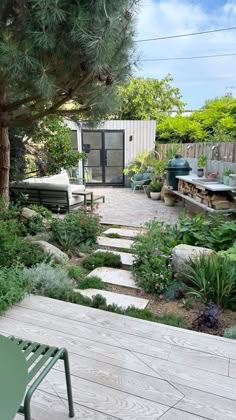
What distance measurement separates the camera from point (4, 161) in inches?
175

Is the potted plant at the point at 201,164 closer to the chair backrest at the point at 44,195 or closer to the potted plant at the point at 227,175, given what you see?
the potted plant at the point at 227,175

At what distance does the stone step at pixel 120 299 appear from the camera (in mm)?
2908

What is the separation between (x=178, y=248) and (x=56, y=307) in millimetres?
1449

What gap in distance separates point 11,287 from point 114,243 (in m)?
2.21

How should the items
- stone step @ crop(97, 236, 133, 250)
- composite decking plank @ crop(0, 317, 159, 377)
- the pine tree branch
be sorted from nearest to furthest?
1. composite decking plank @ crop(0, 317, 159, 377)
2. the pine tree branch
3. stone step @ crop(97, 236, 133, 250)

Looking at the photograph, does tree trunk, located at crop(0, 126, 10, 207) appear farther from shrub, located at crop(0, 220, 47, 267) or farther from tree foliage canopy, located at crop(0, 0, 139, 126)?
shrub, located at crop(0, 220, 47, 267)

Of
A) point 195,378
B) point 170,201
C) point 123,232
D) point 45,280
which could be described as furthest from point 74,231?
point 170,201

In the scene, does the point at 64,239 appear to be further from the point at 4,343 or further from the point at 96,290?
the point at 4,343

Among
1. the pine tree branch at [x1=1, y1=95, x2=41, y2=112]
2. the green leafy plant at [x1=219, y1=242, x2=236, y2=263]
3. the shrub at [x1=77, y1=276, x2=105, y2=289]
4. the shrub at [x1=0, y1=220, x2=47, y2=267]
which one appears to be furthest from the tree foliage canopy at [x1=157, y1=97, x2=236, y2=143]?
the shrub at [x1=0, y1=220, x2=47, y2=267]

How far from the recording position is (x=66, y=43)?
10.0 ft

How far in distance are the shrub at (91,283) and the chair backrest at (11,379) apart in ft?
6.67

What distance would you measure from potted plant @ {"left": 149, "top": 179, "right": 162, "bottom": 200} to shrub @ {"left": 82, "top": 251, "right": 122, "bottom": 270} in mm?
4677

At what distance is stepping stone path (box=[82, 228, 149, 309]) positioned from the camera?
298 centimetres

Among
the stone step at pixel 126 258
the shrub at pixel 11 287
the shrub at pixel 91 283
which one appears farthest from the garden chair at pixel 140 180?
the shrub at pixel 11 287
